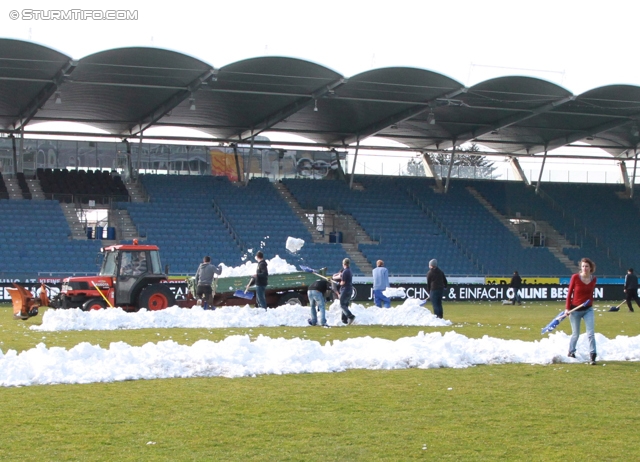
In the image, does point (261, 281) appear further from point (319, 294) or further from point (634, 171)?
point (634, 171)

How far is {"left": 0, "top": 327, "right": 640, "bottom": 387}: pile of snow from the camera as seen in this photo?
441 inches

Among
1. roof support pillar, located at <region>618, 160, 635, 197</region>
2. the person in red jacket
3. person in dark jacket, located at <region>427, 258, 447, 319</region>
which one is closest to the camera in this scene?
the person in red jacket

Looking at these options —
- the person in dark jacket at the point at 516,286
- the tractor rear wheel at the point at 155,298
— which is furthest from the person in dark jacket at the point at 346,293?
the person in dark jacket at the point at 516,286

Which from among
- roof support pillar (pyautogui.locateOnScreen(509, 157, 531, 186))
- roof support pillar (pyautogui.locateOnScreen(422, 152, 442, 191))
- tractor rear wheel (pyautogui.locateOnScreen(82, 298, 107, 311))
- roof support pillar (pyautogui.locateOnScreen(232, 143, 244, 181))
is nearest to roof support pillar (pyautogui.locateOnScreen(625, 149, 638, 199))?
roof support pillar (pyautogui.locateOnScreen(509, 157, 531, 186))

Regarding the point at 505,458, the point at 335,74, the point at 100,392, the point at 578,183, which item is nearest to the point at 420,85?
the point at 335,74

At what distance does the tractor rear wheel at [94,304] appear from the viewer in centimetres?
2392

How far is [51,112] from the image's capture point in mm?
42312

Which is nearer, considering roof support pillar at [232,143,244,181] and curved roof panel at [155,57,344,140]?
curved roof panel at [155,57,344,140]

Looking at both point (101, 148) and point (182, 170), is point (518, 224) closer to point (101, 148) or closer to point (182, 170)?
point (182, 170)

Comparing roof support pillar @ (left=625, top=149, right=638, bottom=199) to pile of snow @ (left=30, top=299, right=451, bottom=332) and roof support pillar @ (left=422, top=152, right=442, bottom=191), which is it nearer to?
roof support pillar @ (left=422, top=152, right=442, bottom=191)

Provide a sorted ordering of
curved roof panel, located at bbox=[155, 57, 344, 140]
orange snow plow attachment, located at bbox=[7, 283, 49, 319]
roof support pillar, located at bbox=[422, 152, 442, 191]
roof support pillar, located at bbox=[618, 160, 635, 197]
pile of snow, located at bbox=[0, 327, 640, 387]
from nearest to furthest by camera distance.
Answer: pile of snow, located at bbox=[0, 327, 640, 387], orange snow plow attachment, located at bbox=[7, 283, 49, 319], curved roof panel, located at bbox=[155, 57, 344, 140], roof support pillar, located at bbox=[422, 152, 442, 191], roof support pillar, located at bbox=[618, 160, 635, 197]

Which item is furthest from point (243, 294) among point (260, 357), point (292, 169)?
point (292, 169)

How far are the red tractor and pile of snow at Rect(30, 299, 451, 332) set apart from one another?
251 cm

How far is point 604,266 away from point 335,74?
2116 cm
